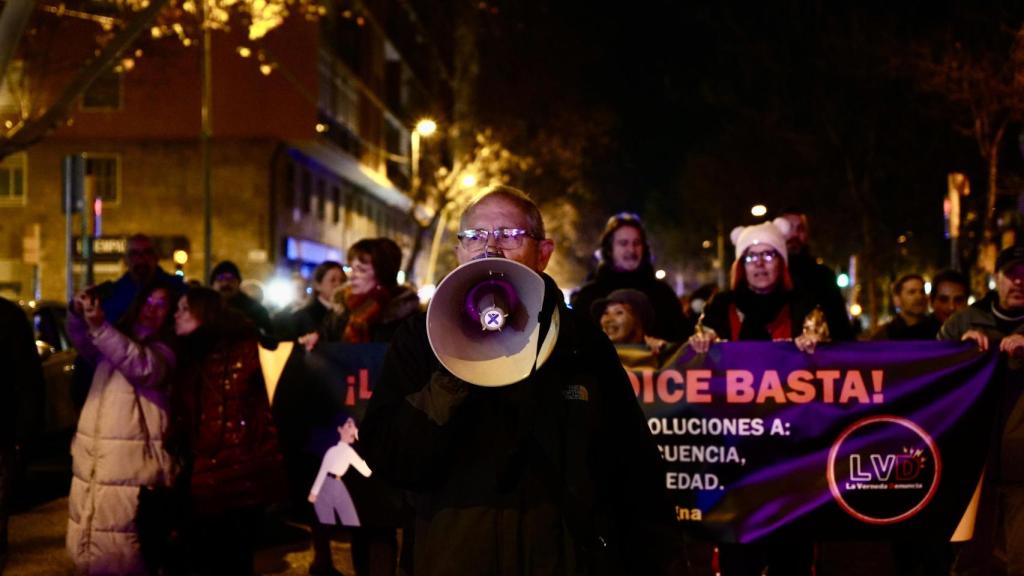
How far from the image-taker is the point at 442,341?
269 cm

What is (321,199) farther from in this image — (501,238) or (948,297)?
(501,238)

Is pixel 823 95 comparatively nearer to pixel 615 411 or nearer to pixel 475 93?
pixel 475 93

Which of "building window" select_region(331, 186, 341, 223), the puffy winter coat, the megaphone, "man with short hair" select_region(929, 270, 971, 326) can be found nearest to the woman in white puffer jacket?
the puffy winter coat

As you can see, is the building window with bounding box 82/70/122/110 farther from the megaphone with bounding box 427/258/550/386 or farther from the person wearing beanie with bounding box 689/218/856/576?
the megaphone with bounding box 427/258/550/386

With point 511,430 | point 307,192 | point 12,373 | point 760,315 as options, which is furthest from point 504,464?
point 307,192

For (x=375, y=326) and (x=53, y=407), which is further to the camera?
(x=53, y=407)

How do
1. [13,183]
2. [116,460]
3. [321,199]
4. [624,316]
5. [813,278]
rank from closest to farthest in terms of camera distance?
[116,460]
[624,316]
[813,278]
[13,183]
[321,199]

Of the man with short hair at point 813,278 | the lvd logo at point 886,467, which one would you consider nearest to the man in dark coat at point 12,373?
the man with short hair at point 813,278

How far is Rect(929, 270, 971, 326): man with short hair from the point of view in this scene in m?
8.49

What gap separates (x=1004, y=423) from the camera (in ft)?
18.4

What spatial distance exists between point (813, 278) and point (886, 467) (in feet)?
5.25

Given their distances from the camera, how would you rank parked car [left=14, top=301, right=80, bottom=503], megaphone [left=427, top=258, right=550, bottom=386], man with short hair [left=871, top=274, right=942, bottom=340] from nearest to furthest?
megaphone [left=427, top=258, right=550, bottom=386] < man with short hair [left=871, top=274, right=942, bottom=340] < parked car [left=14, top=301, right=80, bottom=503]

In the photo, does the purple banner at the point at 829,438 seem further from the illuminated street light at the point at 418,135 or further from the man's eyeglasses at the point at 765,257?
the illuminated street light at the point at 418,135

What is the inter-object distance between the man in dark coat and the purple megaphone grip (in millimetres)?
4482
